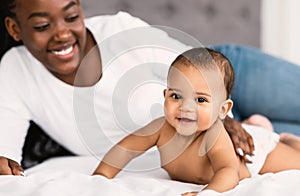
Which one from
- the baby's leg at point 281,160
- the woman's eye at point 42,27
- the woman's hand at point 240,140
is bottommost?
the baby's leg at point 281,160

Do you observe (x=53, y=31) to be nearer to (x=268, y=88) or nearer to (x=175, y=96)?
(x=175, y=96)

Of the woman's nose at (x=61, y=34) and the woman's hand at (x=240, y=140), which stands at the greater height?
the woman's nose at (x=61, y=34)

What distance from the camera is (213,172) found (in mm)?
923

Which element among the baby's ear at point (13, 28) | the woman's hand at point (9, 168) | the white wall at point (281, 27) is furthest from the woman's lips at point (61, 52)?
the white wall at point (281, 27)

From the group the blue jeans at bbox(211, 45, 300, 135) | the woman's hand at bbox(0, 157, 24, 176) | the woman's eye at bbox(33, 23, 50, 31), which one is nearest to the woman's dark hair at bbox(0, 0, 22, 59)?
the woman's eye at bbox(33, 23, 50, 31)

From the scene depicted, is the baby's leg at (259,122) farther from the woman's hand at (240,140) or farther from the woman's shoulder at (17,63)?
the woman's shoulder at (17,63)

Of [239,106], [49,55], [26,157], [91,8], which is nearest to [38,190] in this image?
[49,55]

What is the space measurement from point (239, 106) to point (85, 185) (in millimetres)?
848

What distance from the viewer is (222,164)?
2.86 ft

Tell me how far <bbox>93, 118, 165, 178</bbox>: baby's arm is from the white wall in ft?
5.09

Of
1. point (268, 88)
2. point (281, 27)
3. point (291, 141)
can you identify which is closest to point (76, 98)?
point (291, 141)

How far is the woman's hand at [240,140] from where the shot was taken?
1014 mm

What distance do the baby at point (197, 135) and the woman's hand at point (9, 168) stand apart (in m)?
0.15

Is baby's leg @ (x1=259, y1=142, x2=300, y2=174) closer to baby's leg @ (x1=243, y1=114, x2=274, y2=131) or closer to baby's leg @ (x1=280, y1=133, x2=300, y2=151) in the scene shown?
baby's leg @ (x1=280, y1=133, x2=300, y2=151)
